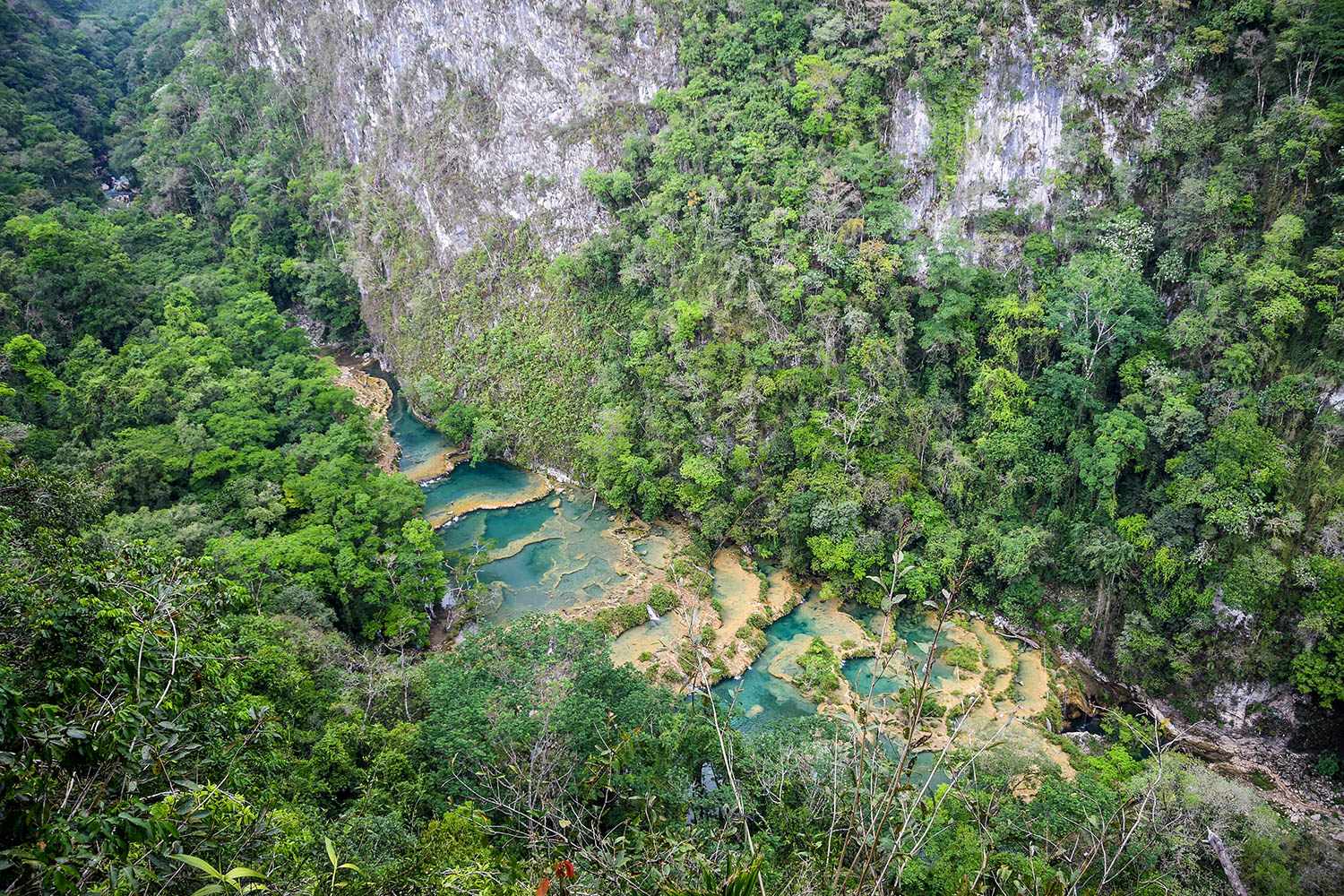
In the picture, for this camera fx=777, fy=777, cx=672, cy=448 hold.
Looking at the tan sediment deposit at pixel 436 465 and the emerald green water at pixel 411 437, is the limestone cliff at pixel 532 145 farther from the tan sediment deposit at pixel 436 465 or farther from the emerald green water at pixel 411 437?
the tan sediment deposit at pixel 436 465

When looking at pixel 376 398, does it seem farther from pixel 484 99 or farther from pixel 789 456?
pixel 789 456

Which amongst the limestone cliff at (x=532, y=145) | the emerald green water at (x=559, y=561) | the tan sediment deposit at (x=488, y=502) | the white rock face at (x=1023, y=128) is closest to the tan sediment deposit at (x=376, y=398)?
the emerald green water at (x=559, y=561)

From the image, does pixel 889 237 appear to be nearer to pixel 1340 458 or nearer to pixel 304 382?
pixel 1340 458

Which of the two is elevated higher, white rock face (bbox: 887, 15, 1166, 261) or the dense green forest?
white rock face (bbox: 887, 15, 1166, 261)

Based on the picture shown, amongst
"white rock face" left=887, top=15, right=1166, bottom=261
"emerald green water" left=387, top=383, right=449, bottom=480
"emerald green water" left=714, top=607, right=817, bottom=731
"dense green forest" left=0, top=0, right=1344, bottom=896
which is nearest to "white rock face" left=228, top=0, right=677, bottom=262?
"dense green forest" left=0, top=0, right=1344, bottom=896

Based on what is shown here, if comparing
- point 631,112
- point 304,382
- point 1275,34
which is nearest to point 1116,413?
point 1275,34

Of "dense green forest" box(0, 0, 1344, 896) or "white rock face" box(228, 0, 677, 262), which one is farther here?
"white rock face" box(228, 0, 677, 262)

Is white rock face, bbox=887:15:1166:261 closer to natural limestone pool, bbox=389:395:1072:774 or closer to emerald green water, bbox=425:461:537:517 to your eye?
natural limestone pool, bbox=389:395:1072:774
